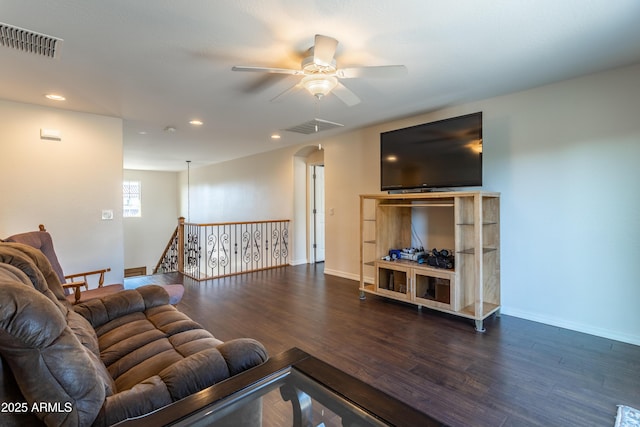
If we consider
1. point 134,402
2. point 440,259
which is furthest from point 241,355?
point 440,259

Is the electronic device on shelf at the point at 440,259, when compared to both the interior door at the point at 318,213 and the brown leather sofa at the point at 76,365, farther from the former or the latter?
the interior door at the point at 318,213

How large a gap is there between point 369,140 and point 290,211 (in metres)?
2.43

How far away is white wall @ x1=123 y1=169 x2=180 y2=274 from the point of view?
10164mm

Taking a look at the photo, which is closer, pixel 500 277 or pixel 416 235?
pixel 500 277

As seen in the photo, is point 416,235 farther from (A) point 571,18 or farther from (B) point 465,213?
(A) point 571,18

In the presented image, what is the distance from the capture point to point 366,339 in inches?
113

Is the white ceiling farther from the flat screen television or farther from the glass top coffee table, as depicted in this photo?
the glass top coffee table

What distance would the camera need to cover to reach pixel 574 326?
303 centimetres

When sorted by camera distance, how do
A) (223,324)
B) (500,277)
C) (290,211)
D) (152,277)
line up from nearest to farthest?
(223,324) → (500,277) → (152,277) → (290,211)

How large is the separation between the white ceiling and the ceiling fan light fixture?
9.5 inches

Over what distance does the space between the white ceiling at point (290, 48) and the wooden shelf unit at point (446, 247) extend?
121 cm

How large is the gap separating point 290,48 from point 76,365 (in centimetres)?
230

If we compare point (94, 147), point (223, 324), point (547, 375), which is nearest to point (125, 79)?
point (94, 147)

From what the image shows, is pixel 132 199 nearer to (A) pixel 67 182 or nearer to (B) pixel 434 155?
(A) pixel 67 182
